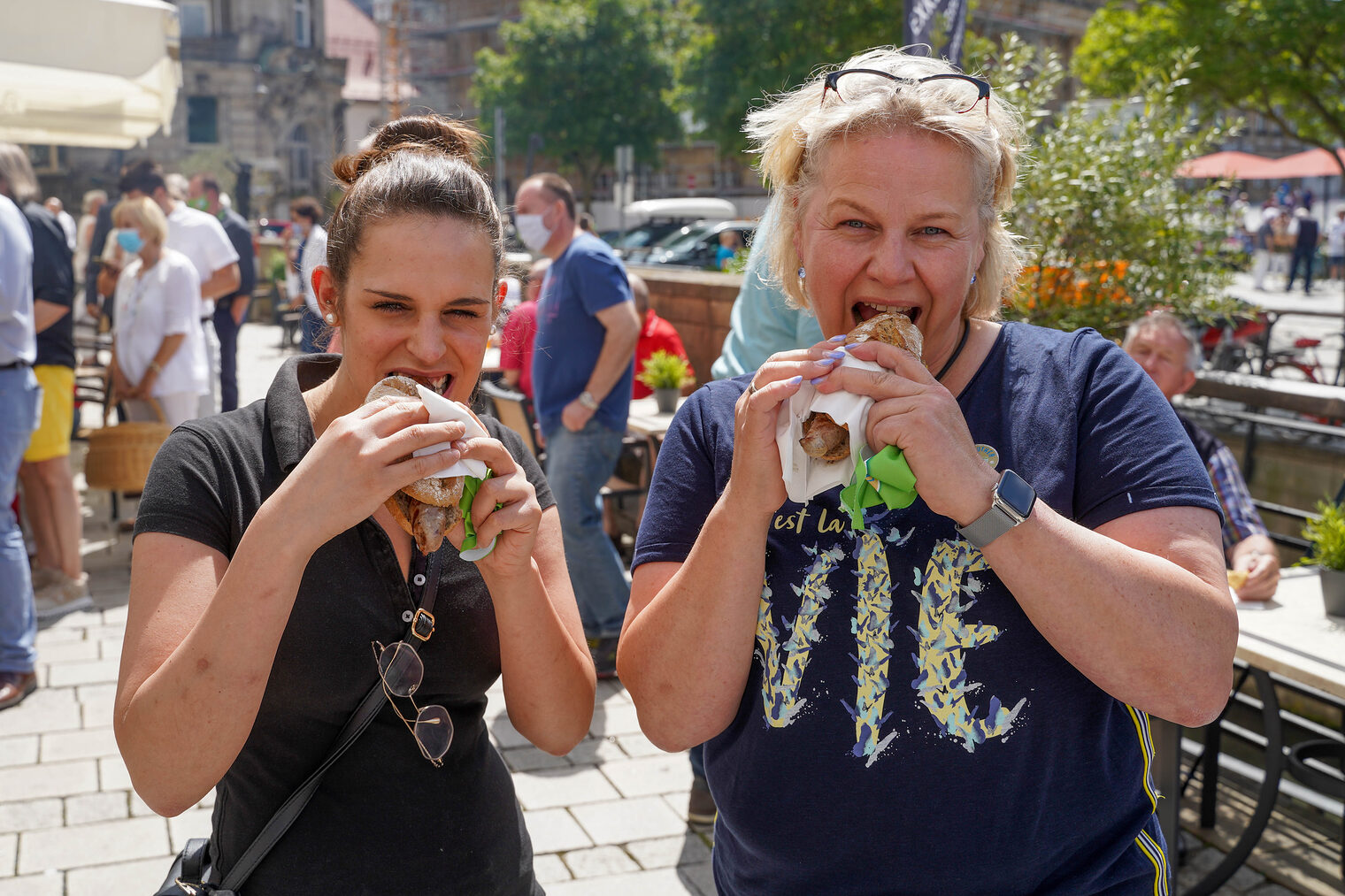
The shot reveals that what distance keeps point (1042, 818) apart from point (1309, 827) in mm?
3176

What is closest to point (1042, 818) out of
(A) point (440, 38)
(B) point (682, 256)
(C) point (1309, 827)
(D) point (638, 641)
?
(D) point (638, 641)

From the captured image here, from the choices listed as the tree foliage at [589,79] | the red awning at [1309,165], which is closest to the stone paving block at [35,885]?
the red awning at [1309,165]

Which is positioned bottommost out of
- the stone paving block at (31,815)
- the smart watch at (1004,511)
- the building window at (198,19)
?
the stone paving block at (31,815)

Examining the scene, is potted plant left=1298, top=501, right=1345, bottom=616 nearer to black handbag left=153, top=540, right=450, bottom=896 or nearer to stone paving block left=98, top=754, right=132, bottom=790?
black handbag left=153, top=540, right=450, bottom=896

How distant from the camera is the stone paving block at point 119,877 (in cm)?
338

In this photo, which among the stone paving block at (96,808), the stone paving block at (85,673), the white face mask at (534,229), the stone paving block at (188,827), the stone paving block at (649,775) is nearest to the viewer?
the stone paving block at (188,827)

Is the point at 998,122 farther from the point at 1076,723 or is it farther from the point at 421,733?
the point at 421,733

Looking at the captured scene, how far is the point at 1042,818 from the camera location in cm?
147

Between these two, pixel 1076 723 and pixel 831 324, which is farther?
pixel 831 324

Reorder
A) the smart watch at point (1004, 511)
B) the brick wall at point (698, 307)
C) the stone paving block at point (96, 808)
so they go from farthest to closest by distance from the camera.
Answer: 1. the brick wall at point (698, 307)
2. the stone paving block at point (96, 808)
3. the smart watch at point (1004, 511)

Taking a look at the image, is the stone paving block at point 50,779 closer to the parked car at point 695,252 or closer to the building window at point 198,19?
the parked car at point 695,252

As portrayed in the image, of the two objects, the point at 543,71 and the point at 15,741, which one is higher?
the point at 543,71

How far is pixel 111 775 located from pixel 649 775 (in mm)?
2020

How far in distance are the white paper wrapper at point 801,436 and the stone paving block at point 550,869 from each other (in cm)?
247
